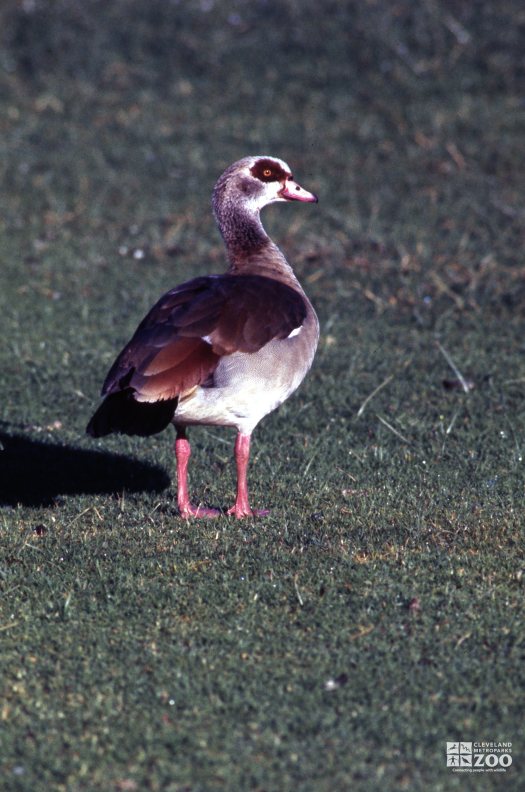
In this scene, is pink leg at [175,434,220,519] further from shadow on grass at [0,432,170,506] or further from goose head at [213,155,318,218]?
goose head at [213,155,318,218]

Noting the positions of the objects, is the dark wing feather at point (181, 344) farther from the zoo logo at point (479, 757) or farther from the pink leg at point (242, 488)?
the zoo logo at point (479, 757)

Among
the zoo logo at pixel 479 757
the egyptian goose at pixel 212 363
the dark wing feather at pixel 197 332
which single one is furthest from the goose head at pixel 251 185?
the zoo logo at pixel 479 757

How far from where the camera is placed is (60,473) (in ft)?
23.6

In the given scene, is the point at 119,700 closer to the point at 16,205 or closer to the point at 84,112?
the point at 16,205

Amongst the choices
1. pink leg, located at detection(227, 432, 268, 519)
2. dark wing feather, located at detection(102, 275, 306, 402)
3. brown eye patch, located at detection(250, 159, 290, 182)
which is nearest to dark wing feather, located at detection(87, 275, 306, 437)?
dark wing feather, located at detection(102, 275, 306, 402)

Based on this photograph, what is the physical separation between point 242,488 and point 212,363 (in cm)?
72

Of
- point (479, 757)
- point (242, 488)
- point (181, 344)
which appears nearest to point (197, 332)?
point (181, 344)

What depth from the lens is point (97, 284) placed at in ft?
37.4

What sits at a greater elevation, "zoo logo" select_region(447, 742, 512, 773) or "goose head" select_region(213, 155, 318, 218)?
"goose head" select_region(213, 155, 318, 218)

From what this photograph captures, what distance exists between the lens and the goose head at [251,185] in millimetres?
7391

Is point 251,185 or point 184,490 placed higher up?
point 251,185

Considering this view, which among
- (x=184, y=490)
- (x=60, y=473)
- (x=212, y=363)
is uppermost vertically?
(x=212, y=363)

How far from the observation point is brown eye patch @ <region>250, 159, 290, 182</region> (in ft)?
24.4

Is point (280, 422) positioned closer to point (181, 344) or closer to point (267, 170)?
point (267, 170)
